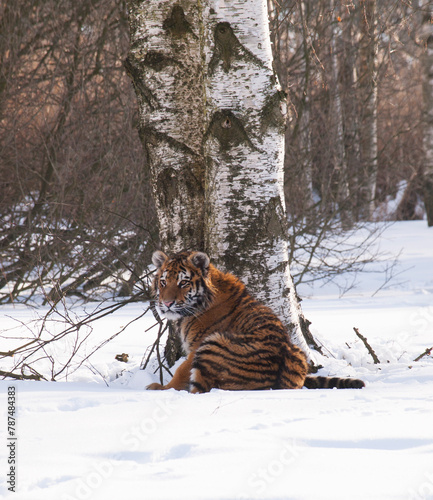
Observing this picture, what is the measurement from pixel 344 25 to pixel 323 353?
23.7ft

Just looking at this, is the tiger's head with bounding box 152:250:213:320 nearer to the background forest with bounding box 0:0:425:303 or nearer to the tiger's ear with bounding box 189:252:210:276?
the tiger's ear with bounding box 189:252:210:276

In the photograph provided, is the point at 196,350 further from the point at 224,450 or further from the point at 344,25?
the point at 344,25

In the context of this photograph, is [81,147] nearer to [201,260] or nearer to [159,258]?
[159,258]

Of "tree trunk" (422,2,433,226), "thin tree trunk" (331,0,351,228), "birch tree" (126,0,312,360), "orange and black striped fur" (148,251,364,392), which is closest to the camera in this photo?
"orange and black striped fur" (148,251,364,392)

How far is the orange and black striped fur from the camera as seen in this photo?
3805 mm

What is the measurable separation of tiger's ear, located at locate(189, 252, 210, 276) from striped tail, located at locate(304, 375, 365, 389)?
1.05 metres

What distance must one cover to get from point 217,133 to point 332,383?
6.42 feet

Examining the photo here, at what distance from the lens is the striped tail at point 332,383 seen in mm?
3910

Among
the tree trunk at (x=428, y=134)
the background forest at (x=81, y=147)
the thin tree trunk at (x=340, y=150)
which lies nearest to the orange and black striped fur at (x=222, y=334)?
the background forest at (x=81, y=147)

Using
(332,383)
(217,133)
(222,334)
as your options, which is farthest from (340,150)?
(222,334)

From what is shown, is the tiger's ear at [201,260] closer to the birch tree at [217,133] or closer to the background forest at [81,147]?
the birch tree at [217,133]

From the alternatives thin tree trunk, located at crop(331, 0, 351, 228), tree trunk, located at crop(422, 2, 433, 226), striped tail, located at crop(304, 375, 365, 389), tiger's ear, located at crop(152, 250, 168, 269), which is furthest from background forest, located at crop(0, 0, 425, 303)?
tree trunk, located at crop(422, 2, 433, 226)

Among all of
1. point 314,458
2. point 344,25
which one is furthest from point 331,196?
point 314,458

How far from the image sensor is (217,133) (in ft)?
14.6
